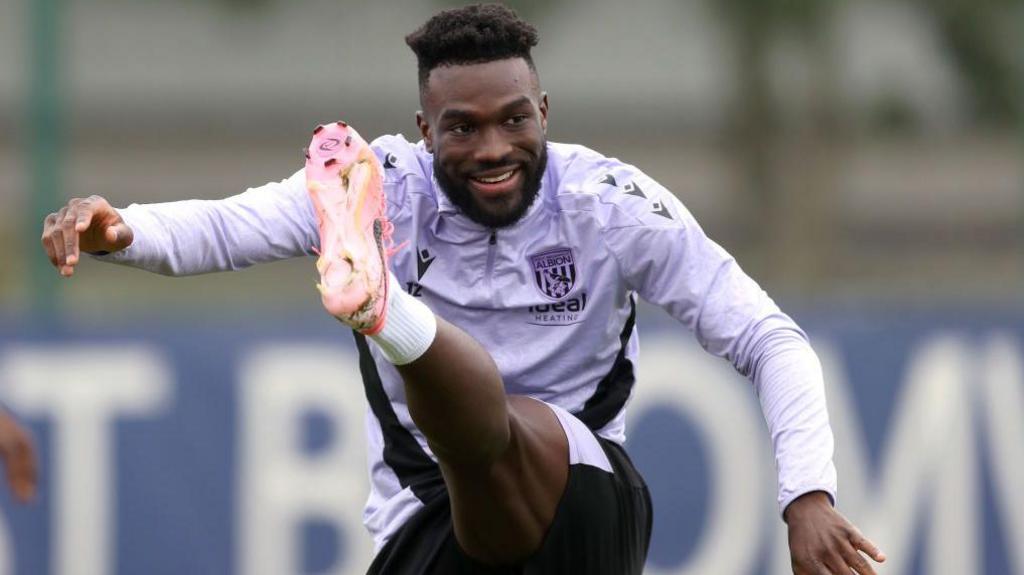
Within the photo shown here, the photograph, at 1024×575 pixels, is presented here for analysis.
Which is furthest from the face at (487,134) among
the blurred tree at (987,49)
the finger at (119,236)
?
the blurred tree at (987,49)

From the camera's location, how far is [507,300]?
3834mm

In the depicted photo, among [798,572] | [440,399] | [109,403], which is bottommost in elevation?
[109,403]

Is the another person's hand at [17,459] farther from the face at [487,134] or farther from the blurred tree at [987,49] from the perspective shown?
the blurred tree at [987,49]

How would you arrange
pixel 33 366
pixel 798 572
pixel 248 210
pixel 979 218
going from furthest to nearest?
pixel 979 218 → pixel 33 366 → pixel 248 210 → pixel 798 572

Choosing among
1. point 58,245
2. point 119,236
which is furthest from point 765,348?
point 58,245

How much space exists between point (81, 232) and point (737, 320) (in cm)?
134

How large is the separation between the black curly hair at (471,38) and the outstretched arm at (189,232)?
40cm

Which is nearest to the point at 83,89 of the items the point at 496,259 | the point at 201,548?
the point at 201,548

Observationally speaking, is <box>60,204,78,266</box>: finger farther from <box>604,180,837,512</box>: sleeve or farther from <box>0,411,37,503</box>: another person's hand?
<box>0,411,37,503</box>: another person's hand

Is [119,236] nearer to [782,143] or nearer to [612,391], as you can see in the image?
[612,391]

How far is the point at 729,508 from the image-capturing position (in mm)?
6625

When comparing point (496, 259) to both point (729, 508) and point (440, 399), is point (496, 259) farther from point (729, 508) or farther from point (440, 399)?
point (729, 508)

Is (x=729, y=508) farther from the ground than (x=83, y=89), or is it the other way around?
(x=83, y=89)

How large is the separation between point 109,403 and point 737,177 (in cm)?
290
